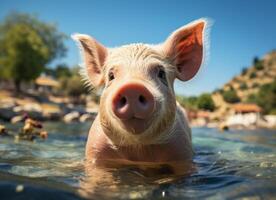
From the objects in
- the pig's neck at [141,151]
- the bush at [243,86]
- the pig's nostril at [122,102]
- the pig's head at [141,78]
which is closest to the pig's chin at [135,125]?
the pig's head at [141,78]

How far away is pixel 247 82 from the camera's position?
128000 millimetres

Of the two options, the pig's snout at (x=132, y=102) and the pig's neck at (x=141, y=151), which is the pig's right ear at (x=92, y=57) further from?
the pig's snout at (x=132, y=102)

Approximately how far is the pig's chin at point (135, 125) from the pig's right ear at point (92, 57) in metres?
1.72

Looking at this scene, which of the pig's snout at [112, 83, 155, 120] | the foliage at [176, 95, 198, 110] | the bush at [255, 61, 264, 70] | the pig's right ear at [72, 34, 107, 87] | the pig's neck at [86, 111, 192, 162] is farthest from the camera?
the bush at [255, 61, 264, 70]

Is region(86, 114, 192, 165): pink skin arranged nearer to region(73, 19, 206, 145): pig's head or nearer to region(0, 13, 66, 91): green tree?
region(73, 19, 206, 145): pig's head

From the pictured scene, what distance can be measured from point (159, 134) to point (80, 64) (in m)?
2.17

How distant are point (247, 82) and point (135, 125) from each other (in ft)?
421

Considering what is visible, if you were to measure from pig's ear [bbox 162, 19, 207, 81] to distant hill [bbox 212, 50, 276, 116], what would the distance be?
95.6m

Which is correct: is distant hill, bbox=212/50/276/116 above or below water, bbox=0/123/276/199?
above

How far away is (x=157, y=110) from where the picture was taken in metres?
4.58

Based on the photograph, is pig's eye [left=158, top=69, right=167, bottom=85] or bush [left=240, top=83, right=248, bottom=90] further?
bush [left=240, top=83, right=248, bottom=90]

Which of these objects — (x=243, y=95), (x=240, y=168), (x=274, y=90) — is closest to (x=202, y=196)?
(x=240, y=168)

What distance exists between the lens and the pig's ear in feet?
19.6

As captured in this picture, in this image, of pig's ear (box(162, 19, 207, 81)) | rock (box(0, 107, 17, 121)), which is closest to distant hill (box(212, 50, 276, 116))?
rock (box(0, 107, 17, 121))
